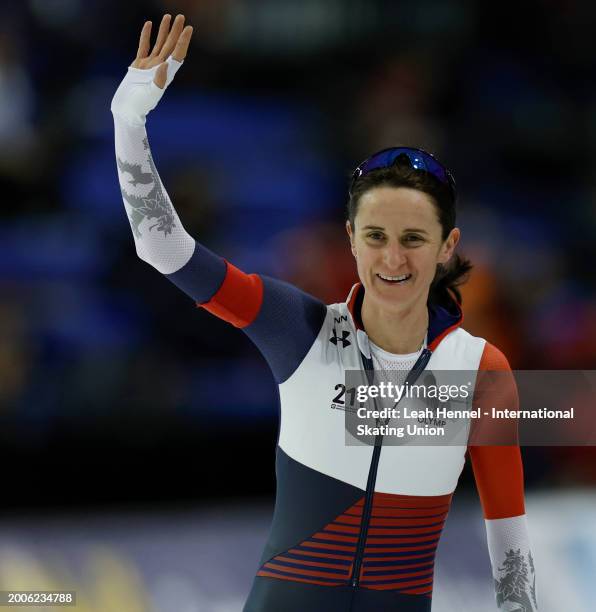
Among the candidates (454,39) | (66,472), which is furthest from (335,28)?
(66,472)

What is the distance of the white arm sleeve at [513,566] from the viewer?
250 centimetres

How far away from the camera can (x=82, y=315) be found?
248 inches

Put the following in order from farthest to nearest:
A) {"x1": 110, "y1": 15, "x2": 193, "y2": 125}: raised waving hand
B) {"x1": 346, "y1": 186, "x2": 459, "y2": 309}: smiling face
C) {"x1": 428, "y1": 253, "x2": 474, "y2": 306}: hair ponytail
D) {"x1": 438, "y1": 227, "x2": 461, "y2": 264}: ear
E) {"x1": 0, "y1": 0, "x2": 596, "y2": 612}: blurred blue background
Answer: {"x1": 0, "y1": 0, "x2": 596, "y2": 612}: blurred blue background, {"x1": 428, "y1": 253, "x2": 474, "y2": 306}: hair ponytail, {"x1": 438, "y1": 227, "x2": 461, "y2": 264}: ear, {"x1": 346, "y1": 186, "x2": 459, "y2": 309}: smiling face, {"x1": 110, "y1": 15, "x2": 193, "y2": 125}: raised waving hand

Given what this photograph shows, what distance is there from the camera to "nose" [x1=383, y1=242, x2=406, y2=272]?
2.32 metres

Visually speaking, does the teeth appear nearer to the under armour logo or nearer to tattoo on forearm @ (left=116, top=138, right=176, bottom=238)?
the under armour logo

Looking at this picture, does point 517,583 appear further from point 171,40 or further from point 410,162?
point 171,40

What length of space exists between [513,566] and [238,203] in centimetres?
471

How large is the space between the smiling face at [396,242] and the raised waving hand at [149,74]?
55 centimetres

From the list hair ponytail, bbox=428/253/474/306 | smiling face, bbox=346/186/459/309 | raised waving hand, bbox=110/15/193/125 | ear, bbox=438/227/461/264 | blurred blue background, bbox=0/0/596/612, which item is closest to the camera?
raised waving hand, bbox=110/15/193/125

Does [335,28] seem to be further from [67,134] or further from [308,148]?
[67,134]

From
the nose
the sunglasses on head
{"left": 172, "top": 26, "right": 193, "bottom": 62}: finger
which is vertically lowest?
the nose

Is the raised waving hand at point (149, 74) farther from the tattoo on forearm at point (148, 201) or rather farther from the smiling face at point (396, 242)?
the smiling face at point (396, 242)

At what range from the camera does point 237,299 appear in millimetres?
2312

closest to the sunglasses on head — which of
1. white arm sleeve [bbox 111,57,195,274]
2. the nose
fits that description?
the nose
